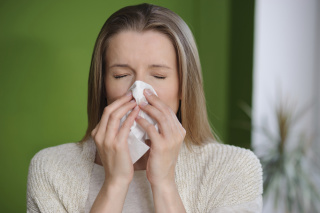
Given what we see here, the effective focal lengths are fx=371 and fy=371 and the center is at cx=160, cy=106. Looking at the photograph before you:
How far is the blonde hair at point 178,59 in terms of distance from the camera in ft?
4.01

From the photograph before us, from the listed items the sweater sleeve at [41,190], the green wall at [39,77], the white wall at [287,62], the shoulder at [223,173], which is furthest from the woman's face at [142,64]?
the white wall at [287,62]

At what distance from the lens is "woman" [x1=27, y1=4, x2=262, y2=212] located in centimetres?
108

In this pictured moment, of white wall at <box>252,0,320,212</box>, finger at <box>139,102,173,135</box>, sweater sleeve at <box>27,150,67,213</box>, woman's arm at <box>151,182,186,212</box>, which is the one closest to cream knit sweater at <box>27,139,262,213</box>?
sweater sleeve at <box>27,150,67,213</box>

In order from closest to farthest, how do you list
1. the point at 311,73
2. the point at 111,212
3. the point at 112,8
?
the point at 111,212
the point at 112,8
the point at 311,73

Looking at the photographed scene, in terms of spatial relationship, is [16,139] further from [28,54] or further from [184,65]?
[184,65]

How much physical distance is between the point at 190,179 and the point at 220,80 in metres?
1.51

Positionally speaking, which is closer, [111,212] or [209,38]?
[111,212]

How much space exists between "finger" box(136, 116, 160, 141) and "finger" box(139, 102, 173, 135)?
21mm

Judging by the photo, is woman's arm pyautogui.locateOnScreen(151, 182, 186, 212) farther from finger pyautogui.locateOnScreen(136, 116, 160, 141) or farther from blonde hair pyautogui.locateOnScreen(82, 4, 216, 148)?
blonde hair pyautogui.locateOnScreen(82, 4, 216, 148)

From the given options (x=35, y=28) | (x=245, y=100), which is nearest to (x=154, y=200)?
(x=35, y=28)

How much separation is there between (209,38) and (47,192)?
1708 mm

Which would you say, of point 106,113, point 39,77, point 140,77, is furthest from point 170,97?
point 39,77

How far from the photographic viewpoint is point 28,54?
1.69 m

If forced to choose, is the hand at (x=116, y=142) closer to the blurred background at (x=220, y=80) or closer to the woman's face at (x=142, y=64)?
the woman's face at (x=142, y=64)
